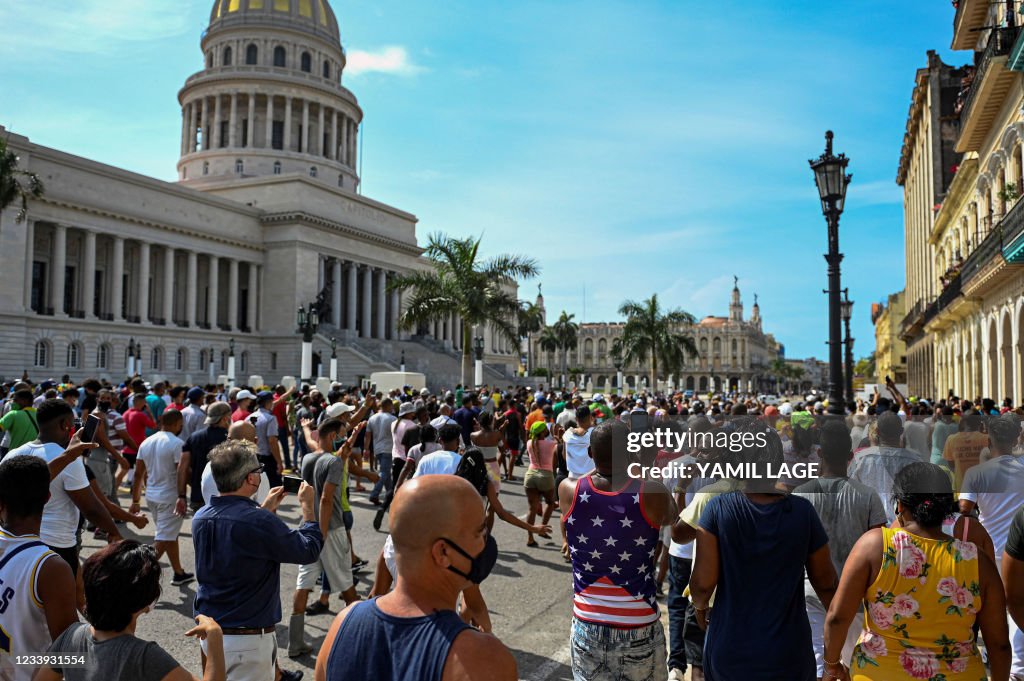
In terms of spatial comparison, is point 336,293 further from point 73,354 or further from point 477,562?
point 477,562

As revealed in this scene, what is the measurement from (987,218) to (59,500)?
23910 mm

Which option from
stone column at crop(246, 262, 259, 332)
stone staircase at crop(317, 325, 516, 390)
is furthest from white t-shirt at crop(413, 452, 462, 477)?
stone column at crop(246, 262, 259, 332)

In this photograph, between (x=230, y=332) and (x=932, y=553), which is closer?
(x=932, y=553)

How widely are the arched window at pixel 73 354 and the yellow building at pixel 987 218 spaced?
4768 cm

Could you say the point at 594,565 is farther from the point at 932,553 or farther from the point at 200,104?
the point at 200,104

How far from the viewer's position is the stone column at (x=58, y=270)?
44.9m

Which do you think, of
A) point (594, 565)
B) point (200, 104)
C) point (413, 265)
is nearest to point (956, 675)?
point (594, 565)

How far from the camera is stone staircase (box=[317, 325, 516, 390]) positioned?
5238 cm

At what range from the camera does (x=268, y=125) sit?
70250 mm

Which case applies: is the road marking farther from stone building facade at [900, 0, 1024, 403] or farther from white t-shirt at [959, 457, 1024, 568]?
stone building facade at [900, 0, 1024, 403]

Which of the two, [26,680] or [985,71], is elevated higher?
[985,71]

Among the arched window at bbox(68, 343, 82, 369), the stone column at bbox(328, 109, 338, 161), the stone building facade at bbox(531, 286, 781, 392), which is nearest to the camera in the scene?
the arched window at bbox(68, 343, 82, 369)

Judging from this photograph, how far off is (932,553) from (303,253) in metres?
57.8

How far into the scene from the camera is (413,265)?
6888 cm
